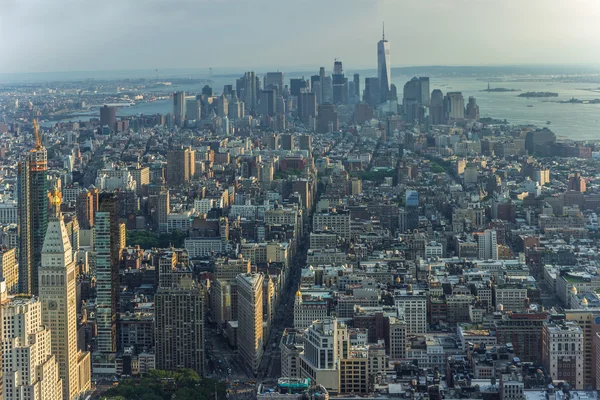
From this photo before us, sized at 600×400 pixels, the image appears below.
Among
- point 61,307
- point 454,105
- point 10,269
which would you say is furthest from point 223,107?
point 61,307

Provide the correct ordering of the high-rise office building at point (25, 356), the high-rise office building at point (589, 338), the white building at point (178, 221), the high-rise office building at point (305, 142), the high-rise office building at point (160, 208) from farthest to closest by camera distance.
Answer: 1. the high-rise office building at point (305, 142)
2. the high-rise office building at point (160, 208)
3. the white building at point (178, 221)
4. the high-rise office building at point (589, 338)
5. the high-rise office building at point (25, 356)

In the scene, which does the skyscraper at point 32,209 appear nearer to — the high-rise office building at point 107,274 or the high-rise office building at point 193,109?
the high-rise office building at point 107,274

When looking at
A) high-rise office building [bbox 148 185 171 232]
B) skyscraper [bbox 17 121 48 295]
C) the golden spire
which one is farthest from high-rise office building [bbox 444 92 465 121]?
skyscraper [bbox 17 121 48 295]

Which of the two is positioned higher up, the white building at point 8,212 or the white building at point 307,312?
the white building at point 8,212

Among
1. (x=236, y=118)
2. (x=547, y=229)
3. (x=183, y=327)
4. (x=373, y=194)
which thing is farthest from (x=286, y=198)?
(x=236, y=118)

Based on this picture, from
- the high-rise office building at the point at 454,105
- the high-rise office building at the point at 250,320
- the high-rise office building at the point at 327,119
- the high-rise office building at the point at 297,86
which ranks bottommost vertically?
the high-rise office building at the point at 250,320

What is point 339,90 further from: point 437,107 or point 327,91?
point 437,107

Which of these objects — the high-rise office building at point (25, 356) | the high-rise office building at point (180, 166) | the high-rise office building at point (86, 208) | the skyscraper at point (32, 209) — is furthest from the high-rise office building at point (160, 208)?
the high-rise office building at point (25, 356)
